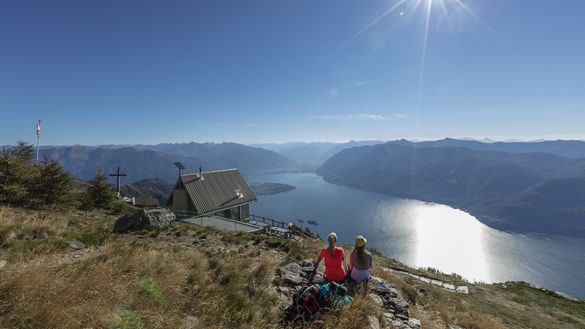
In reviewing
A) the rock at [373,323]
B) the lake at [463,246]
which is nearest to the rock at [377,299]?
the rock at [373,323]

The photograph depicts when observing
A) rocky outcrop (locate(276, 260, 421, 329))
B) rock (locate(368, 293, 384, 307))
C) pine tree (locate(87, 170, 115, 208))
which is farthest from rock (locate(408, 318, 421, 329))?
pine tree (locate(87, 170, 115, 208))

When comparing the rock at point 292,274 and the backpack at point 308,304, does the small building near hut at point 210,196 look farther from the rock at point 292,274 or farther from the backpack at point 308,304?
the backpack at point 308,304

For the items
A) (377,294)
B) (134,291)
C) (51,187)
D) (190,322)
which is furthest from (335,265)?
(51,187)

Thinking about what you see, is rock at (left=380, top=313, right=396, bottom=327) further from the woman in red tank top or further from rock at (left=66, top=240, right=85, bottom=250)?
rock at (left=66, top=240, right=85, bottom=250)

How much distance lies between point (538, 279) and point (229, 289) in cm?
13274

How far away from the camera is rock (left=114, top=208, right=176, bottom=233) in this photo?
51.1 feet

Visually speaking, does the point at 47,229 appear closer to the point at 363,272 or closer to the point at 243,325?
the point at 243,325

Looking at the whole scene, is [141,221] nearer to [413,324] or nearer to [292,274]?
[292,274]

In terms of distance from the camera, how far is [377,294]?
8.21 m

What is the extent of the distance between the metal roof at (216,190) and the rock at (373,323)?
97.6ft

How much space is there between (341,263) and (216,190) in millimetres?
31038

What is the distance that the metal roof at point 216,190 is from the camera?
3428 cm

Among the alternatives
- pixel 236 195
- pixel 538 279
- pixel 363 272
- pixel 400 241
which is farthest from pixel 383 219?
pixel 363 272

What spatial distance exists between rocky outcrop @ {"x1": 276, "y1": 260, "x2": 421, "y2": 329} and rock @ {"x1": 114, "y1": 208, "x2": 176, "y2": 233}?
10.5 meters
